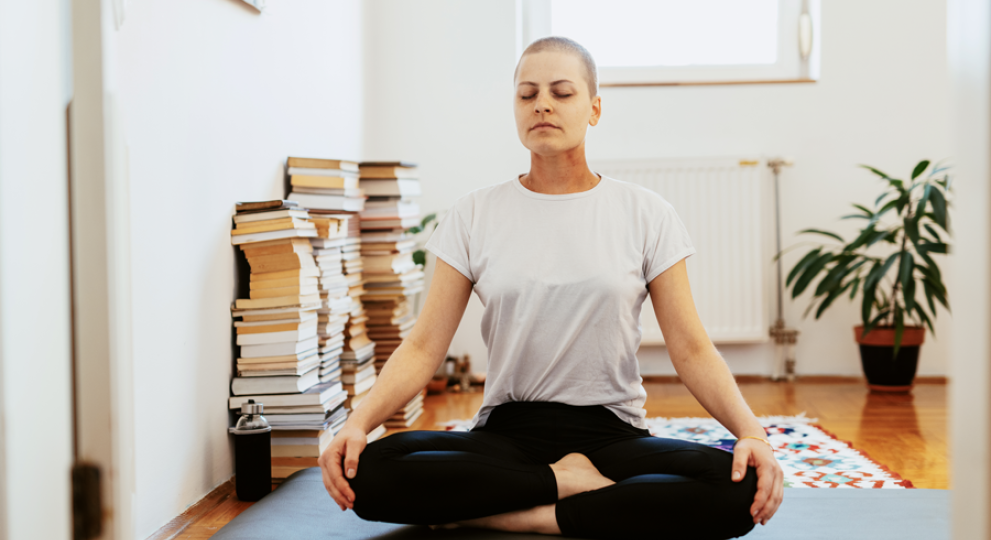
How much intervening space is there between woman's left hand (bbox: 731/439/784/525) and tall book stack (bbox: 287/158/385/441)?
1325mm

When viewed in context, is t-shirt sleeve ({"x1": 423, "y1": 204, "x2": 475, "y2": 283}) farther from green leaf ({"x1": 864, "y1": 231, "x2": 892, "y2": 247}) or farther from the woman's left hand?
green leaf ({"x1": 864, "y1": 231, "x2": 892, "y2": 247})

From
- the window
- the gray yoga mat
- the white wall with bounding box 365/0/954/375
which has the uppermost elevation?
the window

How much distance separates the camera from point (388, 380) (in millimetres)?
1445

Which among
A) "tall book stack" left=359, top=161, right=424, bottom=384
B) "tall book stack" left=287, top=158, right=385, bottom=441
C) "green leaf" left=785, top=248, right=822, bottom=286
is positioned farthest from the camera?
"green leaf" left=785, top=248, right=822, bottom=286

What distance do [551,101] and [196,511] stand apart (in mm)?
1195

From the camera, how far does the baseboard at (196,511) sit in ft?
5.57

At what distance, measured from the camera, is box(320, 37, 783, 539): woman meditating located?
1.35 m

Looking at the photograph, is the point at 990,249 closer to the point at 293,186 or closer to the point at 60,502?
the point at 60,502

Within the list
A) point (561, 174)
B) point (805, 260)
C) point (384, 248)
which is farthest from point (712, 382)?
point (805, 260)

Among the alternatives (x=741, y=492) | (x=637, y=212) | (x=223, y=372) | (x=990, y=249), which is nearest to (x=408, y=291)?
(x=223, y=372)

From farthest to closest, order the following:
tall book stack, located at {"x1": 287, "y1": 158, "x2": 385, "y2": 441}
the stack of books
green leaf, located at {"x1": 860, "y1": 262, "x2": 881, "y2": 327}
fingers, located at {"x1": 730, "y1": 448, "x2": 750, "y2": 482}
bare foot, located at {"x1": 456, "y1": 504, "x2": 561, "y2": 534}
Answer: green leaf, located at {"x1": 860, "y1": 262, "x2": 881, "y2": 327} < the stack of books < tall book stack, located at {"x1": 287, "y1": 158, "x2": 385, "y2": 441} < bare foot, located at {"x1": 456, "y1": 504, "x2": 561, "y2": 534} < fingers, located at {"x1": 730, "y1": 448, "x2": 750, "y2": 482}

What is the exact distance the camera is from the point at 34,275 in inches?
30.3

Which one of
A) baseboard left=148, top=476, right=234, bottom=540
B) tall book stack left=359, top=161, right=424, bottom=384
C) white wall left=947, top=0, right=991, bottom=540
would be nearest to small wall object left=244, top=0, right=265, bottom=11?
tall book stack left=359, top=161, right=424, bottom=384

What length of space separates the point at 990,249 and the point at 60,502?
827 mm
